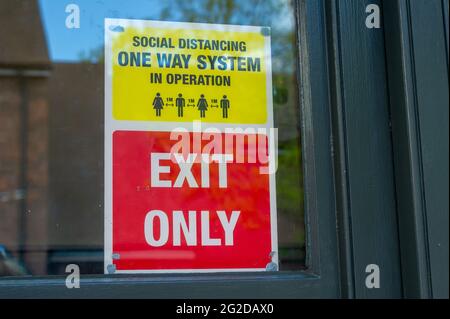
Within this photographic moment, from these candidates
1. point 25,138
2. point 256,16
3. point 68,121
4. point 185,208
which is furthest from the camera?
point 25,138

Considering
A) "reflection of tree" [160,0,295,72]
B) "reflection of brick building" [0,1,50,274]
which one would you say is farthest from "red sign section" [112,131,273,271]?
"reflection of brick building" [0,1,50,274]

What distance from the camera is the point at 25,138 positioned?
267 inches

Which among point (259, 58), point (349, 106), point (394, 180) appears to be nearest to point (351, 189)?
point (394, 180)

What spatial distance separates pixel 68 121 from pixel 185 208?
4552 millimetres

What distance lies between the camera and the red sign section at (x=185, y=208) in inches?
55.1

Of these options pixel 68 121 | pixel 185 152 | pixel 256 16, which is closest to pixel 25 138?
pixel 68 121

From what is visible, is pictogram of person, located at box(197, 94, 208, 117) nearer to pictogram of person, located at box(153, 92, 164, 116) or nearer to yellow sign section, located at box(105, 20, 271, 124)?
yellow sign section, located at box(105, 20, 271, 124)

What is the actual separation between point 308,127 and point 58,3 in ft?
2.94

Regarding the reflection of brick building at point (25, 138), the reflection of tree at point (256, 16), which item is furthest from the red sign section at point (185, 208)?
the reflection of brick building at point (25, 138)

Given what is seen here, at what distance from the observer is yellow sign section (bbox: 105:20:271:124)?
1452 mm

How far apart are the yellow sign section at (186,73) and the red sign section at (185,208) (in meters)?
0.07

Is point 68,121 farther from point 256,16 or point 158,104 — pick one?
point 158,104
